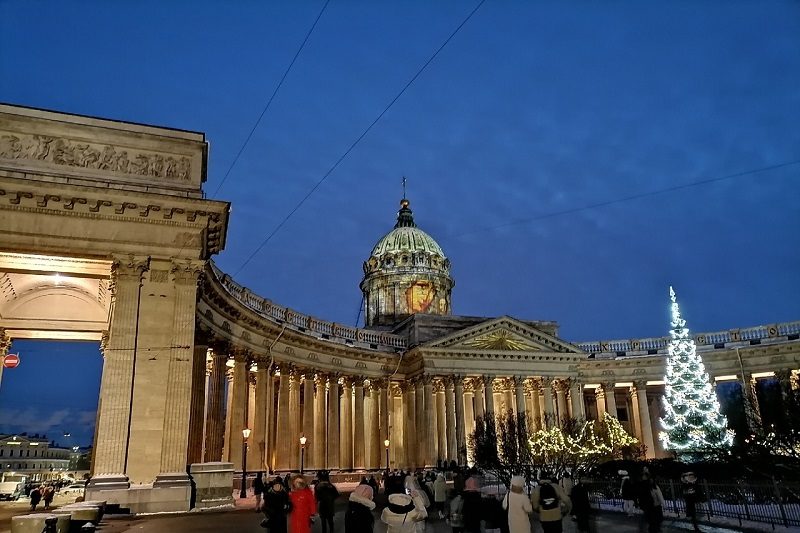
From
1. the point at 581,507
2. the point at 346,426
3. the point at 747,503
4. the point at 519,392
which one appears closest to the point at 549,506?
the point at 581,507

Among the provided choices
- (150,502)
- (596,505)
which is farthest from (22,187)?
(596,505)

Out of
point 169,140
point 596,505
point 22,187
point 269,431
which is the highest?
point 169,140

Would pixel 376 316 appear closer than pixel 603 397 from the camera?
No

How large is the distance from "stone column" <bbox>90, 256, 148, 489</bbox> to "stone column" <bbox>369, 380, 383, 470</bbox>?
33.2 m

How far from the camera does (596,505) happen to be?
2531cm

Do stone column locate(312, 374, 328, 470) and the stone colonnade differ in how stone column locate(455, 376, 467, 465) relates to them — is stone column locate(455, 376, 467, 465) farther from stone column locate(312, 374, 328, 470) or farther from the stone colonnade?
stone column locate(312, 374, 328, 470)

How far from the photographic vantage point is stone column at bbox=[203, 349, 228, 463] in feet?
104

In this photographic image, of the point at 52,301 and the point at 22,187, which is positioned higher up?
the point at 22,187

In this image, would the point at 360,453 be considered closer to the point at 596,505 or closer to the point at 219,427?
the point at 219,427

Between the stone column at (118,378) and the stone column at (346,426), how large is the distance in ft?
98.0

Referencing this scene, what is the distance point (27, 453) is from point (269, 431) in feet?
321

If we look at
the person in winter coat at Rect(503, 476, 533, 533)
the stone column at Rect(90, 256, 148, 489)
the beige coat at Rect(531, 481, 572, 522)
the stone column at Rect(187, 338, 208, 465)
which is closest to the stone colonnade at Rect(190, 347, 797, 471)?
the stone column at Rect(187, 338, 208, 465)

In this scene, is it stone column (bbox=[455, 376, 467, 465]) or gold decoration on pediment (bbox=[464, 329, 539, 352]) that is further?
gold decoration on pediment (bbox=[464, 329, 539, 352])

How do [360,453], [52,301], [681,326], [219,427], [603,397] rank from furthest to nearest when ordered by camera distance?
[603,397]
[360,453]
[681,326]
[219,427]
[52,301]
